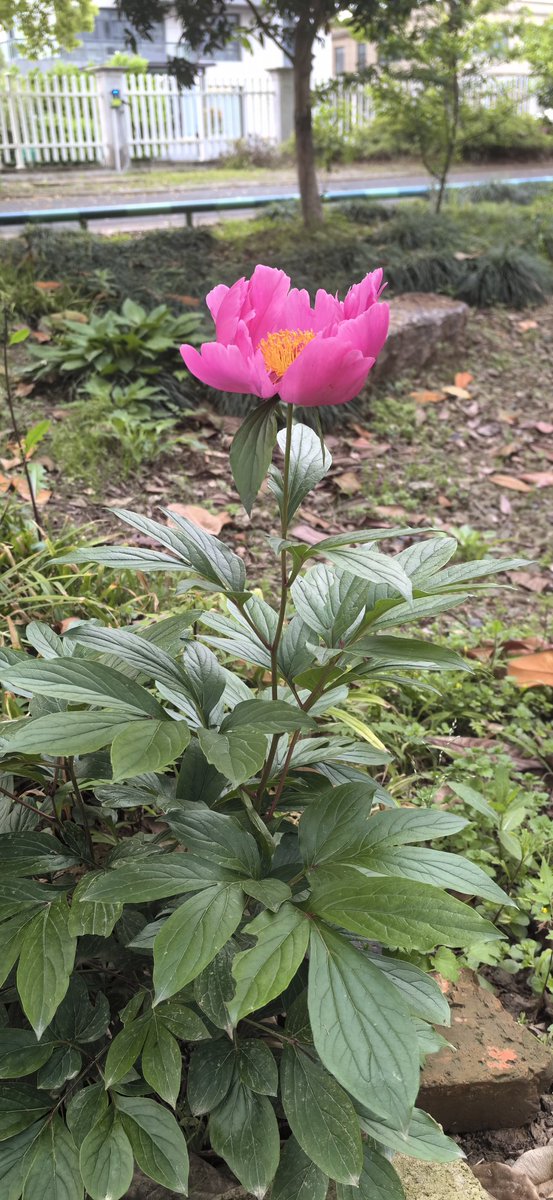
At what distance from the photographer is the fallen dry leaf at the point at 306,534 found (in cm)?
344

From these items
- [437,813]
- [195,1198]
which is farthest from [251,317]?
[195,1198]

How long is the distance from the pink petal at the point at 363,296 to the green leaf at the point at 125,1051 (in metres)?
0.94

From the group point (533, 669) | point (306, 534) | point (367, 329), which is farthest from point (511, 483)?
point (367, 329)

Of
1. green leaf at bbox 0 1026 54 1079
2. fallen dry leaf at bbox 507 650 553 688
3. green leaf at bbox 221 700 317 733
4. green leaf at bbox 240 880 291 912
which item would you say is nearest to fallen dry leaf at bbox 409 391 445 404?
fallen dry leaf at bbox 507 650 553 688

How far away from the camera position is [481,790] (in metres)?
2.14

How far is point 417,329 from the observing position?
537 cm

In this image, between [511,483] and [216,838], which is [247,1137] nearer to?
[216,838]

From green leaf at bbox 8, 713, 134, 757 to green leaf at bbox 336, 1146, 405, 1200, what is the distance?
0.62 metres

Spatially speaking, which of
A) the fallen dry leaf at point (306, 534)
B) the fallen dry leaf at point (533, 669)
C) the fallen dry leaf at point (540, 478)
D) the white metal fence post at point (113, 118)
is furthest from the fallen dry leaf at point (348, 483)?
the white metal fence post at point (113, 118)

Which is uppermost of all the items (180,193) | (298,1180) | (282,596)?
(180,193)

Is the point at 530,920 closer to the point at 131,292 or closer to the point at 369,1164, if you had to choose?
the point at 369,1164

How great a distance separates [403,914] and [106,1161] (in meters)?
0.46

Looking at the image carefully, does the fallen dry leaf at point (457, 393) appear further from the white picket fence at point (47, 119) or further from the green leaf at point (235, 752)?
the white picket fence at point (47, 119)

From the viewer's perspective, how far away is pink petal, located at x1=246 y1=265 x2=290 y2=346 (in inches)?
45.4
